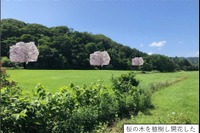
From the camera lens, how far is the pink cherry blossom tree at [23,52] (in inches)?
877

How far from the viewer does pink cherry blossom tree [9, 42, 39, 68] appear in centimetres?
2228

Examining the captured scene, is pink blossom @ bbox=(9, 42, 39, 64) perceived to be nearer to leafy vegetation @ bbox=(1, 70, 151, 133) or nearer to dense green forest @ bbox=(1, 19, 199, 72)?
dense green forest @ bbox=(1, 19, 199, 72)

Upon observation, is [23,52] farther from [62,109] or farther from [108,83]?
[62,109]

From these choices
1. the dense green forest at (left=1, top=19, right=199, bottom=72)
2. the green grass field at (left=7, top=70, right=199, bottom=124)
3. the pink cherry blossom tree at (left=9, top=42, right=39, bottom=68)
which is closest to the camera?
the green grass field at (left=7, top=70, right=199, bottom=124)

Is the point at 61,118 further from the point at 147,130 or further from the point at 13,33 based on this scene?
the point at 13,33

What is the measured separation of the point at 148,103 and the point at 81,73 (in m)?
17.3

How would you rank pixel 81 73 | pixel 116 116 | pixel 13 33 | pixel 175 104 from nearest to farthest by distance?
pixel 116 116, pixel 175 104, pixel 13 33, pixel 81 73

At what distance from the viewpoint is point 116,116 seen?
7977mm

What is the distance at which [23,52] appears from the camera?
23.5 metres

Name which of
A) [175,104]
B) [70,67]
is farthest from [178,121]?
[70,67]
